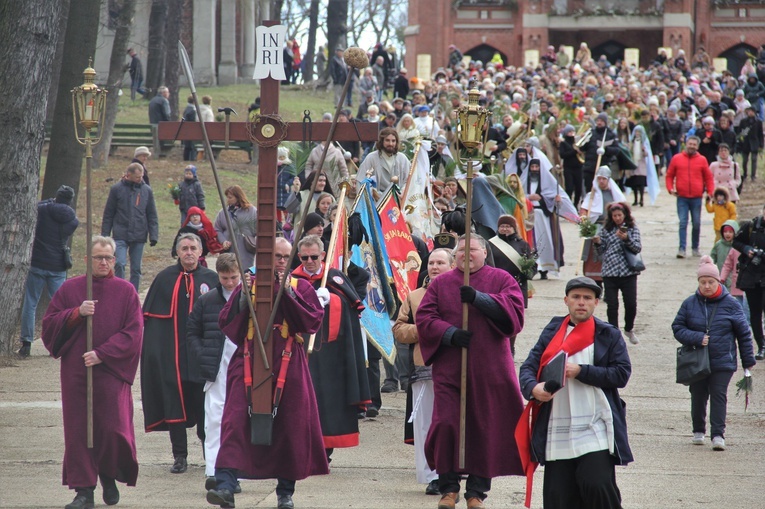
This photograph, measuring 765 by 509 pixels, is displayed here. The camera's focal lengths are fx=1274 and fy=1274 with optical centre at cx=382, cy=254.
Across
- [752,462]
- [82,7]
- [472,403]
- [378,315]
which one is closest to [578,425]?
[472,403]

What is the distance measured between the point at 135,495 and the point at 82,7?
31.9 ft

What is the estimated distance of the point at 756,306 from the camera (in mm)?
14062

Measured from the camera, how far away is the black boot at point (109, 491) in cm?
842

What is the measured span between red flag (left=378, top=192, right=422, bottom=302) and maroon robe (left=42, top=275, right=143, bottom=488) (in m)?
3.96

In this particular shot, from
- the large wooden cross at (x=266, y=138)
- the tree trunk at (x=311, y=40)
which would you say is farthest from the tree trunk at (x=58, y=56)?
the tree trunk at (x=311, y=40)

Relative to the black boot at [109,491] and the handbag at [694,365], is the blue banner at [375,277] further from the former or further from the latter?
the black boot at [109,491]

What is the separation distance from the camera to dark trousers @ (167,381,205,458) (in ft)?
31.3

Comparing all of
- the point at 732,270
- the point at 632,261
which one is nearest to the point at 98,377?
the point at 632,261

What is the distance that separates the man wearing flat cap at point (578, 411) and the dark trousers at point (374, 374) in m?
4.23

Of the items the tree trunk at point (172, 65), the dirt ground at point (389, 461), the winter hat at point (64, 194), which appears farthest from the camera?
the tree trunk at point (172, 65)

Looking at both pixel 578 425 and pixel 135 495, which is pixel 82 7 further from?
pixel 578 425

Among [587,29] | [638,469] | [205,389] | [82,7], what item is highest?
[587,29]

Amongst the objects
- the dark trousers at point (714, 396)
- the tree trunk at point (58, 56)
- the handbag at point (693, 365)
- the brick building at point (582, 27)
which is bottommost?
the dark trousers at point (714, 396)

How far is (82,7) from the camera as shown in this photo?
16.9m
